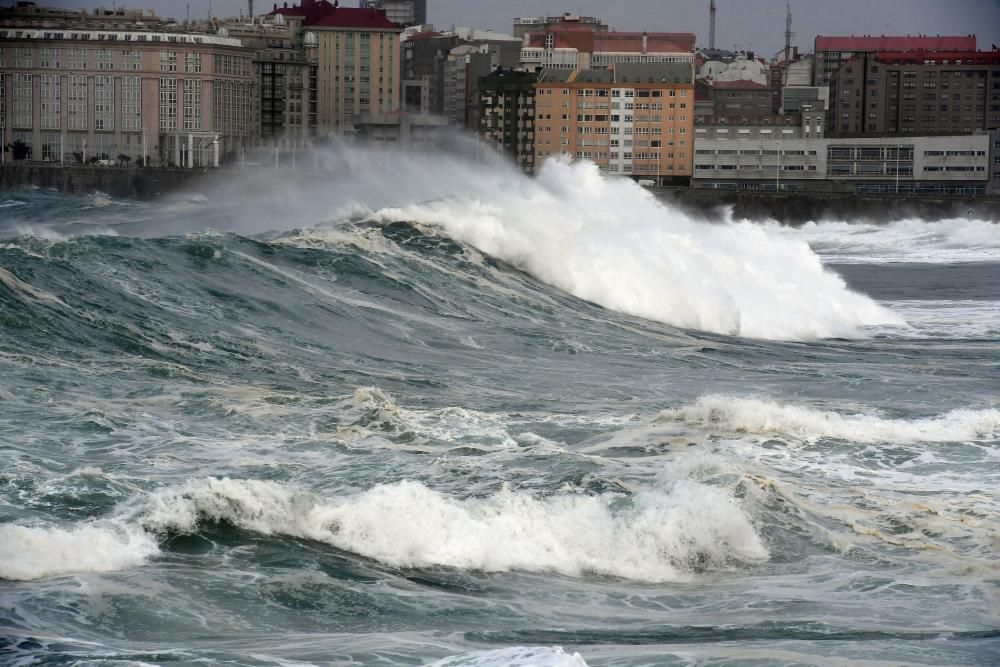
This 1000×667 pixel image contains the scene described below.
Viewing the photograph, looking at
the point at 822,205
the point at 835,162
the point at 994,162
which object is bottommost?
the point at 822,205

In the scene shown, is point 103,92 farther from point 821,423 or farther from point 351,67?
point 821,423

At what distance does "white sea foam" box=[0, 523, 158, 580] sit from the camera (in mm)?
9602

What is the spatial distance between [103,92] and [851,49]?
5909 cm

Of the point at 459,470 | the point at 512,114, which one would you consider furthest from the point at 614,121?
the point at 459,470

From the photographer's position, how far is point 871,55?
124812 mm

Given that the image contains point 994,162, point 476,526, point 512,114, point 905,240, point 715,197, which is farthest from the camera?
point 512,114

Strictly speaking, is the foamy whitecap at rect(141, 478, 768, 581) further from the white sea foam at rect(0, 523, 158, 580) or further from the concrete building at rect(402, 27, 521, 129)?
the concrete building at rect(402, 27, 521, 129)

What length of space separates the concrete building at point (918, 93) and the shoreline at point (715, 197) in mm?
35828

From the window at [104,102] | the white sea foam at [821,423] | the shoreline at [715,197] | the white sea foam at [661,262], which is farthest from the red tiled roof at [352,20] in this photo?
the white sea foam at [821,423]

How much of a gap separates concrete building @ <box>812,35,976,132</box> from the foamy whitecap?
115160 mm

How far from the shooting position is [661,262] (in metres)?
28.4

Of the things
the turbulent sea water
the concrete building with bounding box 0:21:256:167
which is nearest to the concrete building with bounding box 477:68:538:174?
the concrete building with bounding box 0:21:256:167

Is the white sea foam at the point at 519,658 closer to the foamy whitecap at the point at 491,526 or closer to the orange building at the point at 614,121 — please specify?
the foamy whitecap at the point at 491,526

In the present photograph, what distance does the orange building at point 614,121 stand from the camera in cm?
10125
